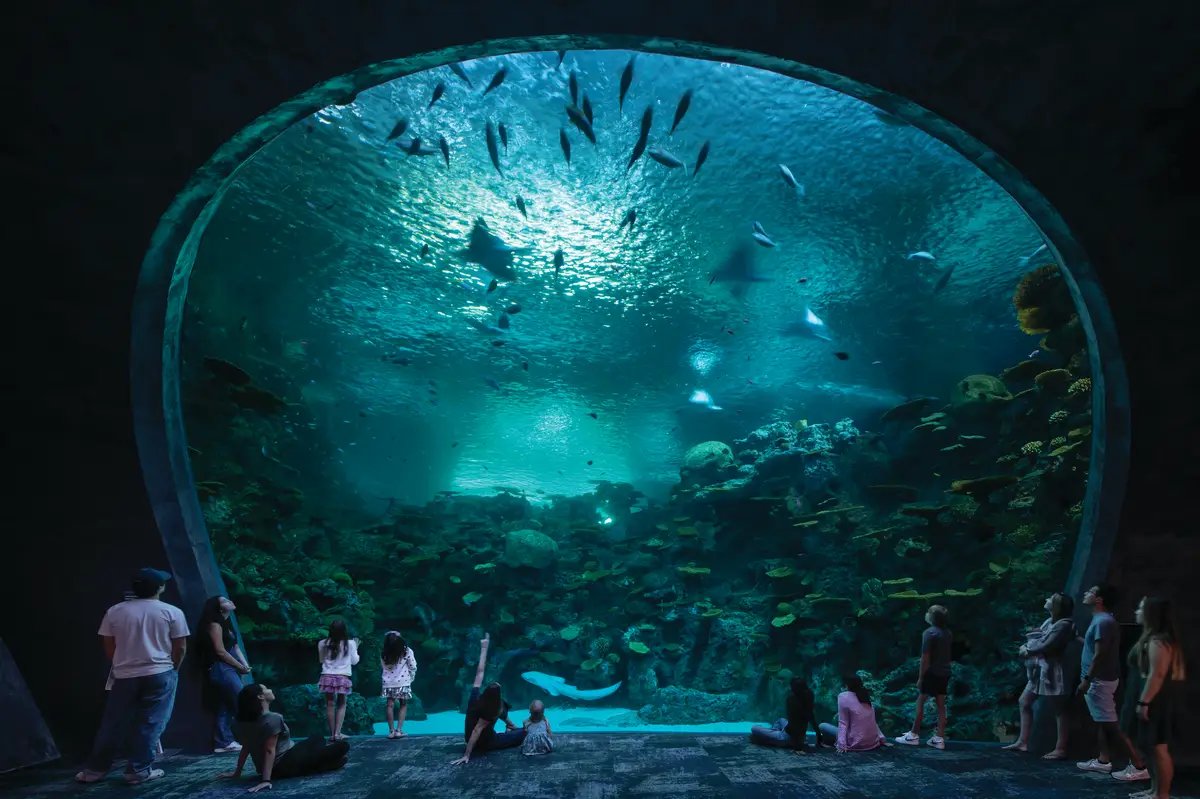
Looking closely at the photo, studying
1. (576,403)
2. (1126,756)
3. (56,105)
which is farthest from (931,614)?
(576,403)

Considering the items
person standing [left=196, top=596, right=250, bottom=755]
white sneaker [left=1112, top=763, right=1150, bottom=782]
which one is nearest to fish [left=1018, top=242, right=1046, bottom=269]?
white sneaker [left=1112, top=763, right=1150, bottom=782]

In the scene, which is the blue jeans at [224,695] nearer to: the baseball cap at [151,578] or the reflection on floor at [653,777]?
the reflection on floor at [653,777]

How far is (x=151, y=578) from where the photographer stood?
15.8 feet

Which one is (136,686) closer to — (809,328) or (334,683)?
(334,683)

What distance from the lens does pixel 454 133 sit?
1159cm

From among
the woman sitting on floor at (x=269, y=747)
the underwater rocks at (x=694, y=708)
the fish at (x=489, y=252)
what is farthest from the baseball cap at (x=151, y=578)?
the fish at (x=489, y=252)

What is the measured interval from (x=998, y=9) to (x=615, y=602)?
48.2 ft

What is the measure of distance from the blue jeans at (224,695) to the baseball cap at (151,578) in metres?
1.02

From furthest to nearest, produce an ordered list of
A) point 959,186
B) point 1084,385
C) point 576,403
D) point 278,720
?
point 576,403 → point 959,186 → point 1084,385 → point 278,720

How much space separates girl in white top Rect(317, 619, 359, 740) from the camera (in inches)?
244

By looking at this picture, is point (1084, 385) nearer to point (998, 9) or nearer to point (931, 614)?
point (931, 614)

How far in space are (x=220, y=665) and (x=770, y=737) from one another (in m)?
5.47

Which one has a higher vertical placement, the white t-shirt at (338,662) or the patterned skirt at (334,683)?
the white t-shirt at (338,662)

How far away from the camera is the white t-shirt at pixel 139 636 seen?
4609mm
